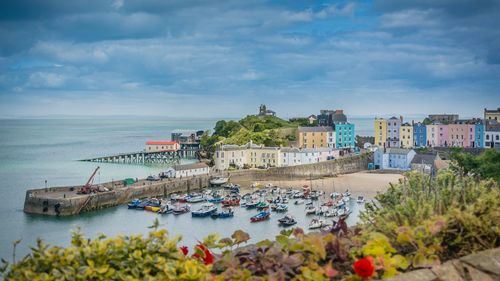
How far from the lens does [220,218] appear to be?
27.6 m

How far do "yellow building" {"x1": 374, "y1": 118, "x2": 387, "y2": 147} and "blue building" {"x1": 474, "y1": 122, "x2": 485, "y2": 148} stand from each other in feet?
31.1

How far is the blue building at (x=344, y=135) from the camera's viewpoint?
5959 cm

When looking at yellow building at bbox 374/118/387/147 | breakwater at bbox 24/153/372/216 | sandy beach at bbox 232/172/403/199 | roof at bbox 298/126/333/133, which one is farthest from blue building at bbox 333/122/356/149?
sandy beach at bbox 232/172/403/199

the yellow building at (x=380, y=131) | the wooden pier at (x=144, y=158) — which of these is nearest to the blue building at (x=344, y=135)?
the yellow building at (x=380, y=131)

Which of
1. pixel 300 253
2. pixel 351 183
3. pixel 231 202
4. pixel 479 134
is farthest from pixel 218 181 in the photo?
pixel 300 253

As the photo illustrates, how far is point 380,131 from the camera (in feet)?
200

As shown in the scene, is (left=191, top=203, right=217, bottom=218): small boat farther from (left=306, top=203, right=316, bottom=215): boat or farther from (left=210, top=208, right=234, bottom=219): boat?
(left=306, top=203, right=316, bottom=215): boat

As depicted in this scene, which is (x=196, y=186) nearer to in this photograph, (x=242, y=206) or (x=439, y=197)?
(x=242, y=206)

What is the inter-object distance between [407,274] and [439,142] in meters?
58.7

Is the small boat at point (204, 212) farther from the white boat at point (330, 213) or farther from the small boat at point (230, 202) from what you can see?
the white boat at point (330, 213)

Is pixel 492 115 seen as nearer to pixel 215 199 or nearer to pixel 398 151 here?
pixel 398 151

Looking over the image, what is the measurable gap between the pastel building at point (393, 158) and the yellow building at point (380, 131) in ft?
33.3

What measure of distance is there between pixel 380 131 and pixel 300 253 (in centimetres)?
5943

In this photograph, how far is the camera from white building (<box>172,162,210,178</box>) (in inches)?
1598
